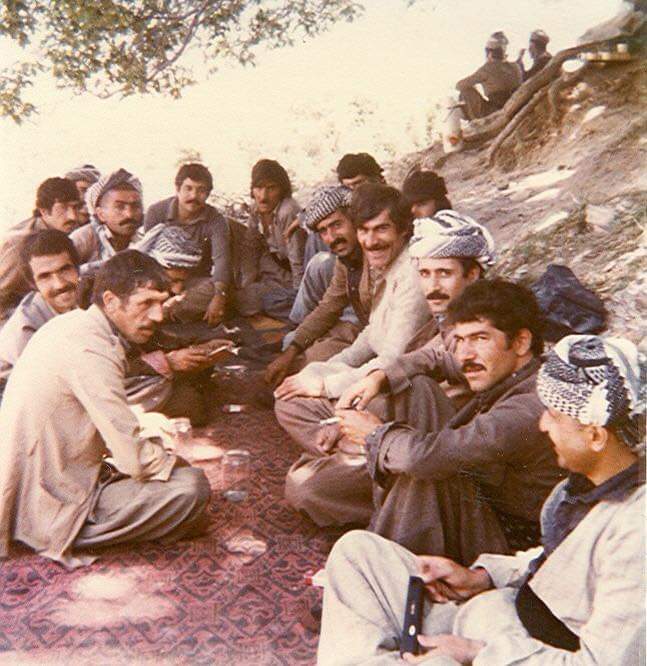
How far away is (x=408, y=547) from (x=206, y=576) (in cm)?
74

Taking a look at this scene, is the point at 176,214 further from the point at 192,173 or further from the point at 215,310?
the point at 215,310

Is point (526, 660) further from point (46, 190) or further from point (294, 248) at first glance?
point (46, 190)

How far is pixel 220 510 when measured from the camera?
3.51 m

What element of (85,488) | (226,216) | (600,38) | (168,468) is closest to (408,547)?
(168,468)

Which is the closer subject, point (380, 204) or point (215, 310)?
point (380, 204)

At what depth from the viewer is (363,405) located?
131 inches

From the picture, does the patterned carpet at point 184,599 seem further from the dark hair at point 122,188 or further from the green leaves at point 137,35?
the green leaves at point 137,35

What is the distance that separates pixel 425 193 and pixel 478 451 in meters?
0.97

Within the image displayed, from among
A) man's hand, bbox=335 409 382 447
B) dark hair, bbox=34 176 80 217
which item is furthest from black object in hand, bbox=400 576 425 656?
dark hair, bbox=34 176 80 217

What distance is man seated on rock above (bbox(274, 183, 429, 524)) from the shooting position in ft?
11.1

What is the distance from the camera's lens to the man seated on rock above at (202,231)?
11.7ft

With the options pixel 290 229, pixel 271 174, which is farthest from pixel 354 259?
pixel 271 174

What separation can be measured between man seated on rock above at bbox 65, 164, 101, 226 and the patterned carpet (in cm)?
127

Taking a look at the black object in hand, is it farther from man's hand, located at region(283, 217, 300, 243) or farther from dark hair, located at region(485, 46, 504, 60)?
dark hair, located at region(485, 46, 504, 60)
